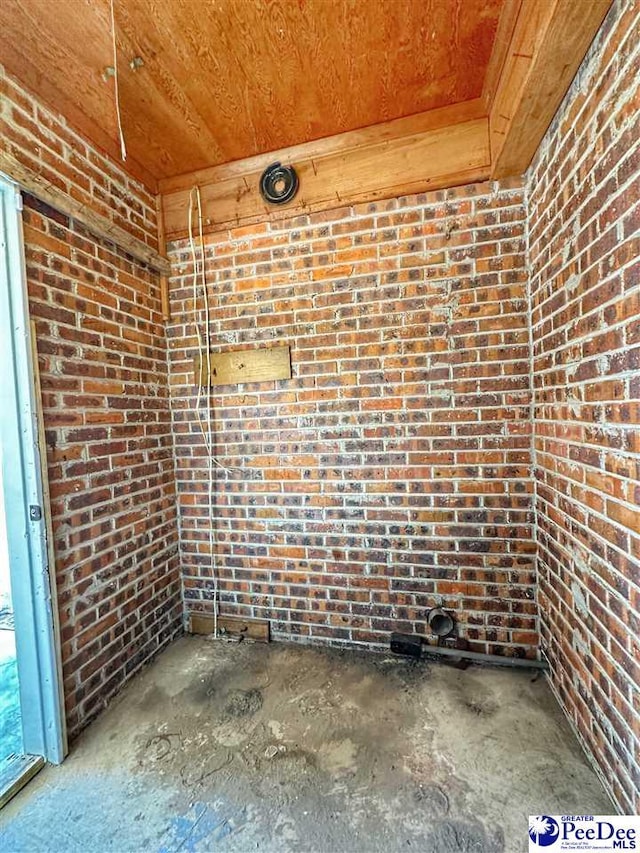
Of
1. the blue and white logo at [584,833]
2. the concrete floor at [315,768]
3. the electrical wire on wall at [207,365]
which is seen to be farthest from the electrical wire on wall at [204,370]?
the blue and white logo at [584,833]

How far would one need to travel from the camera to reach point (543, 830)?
3.85 ft

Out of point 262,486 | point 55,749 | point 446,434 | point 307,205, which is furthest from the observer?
point 262,486

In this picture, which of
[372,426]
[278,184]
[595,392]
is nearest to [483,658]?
[372,426]

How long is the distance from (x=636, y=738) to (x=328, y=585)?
1415 mm

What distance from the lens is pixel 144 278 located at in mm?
2229

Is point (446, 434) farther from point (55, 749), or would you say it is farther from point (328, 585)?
point (55, 749)

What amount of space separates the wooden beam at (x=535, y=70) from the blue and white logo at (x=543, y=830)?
2610 millimetres

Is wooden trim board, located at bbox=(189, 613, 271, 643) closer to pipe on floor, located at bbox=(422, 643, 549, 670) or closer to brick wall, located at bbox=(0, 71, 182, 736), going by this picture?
brick wall, located at bbox=(0, 71, 182, 736)

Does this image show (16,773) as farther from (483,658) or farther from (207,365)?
(483,658)

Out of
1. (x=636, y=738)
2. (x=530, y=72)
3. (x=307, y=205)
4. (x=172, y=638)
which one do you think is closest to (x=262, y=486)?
(x=172, y=638)

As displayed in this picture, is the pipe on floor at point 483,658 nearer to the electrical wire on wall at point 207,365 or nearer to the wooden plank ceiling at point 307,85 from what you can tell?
the electrical wire on wall at point 207,365

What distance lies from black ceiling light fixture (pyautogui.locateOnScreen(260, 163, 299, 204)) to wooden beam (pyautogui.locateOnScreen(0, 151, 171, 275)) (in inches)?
31.1

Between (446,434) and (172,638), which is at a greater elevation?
(446,434)

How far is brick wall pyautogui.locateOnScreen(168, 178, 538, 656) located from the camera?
1914 mm
